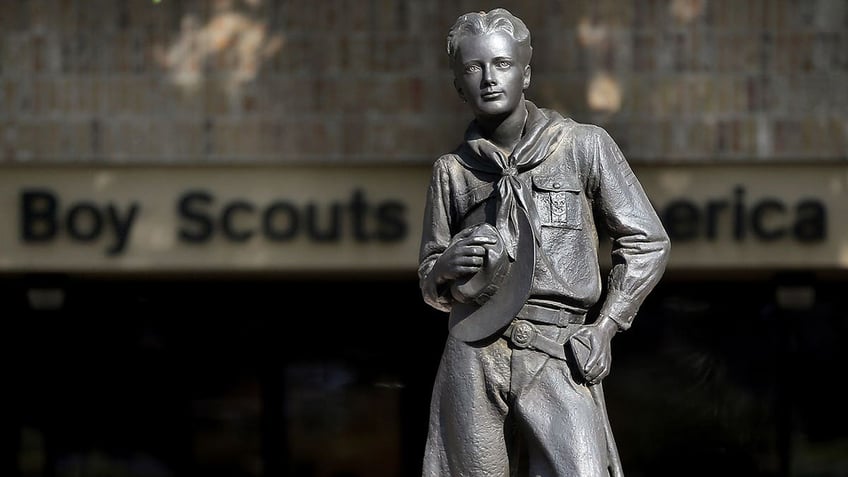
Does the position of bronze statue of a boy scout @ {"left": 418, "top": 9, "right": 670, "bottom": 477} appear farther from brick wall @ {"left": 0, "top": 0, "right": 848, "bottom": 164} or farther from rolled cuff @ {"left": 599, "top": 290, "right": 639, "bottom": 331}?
brick wall @ {"left": 0, "top": 0, "right": 848, "bottom": 164}

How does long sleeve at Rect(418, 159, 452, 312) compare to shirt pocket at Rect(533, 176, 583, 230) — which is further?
long sleeve at Rect(418, 159, 452, 312)

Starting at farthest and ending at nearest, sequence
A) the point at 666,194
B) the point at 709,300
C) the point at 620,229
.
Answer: the point at 709,300
the point at 666,194
the point at 620,229

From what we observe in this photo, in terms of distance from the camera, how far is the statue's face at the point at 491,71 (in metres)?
5.76

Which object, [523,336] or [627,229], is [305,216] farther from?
[523,336]

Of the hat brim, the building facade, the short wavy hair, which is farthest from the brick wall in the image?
the hat brim

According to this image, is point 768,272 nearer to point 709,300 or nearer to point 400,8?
point 709,300

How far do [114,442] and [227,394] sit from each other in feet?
3.49

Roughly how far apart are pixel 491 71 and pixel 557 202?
1.62 feet

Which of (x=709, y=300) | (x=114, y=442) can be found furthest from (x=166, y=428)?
(x=709, y=300)

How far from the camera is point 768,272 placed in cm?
1363

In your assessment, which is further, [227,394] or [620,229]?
[227,394]

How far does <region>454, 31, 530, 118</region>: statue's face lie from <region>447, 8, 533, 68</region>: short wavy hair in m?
0.02

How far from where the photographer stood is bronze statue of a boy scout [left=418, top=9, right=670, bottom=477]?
5.66 m

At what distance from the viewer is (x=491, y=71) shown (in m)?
5.76
